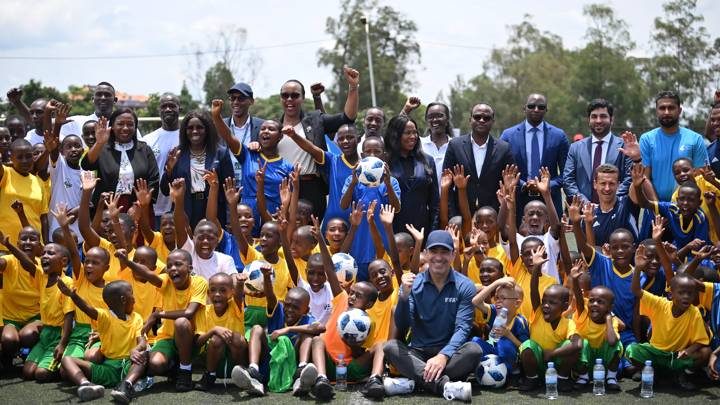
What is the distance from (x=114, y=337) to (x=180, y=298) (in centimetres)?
62

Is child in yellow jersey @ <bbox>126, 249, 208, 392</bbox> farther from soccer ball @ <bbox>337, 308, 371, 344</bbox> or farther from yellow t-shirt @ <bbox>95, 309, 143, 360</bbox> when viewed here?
soccer ball @ <bbox>337, 308, 371, 344</bbox>

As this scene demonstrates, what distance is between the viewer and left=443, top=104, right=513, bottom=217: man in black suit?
9172 mm

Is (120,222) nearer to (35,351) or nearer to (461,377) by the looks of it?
(35,351)

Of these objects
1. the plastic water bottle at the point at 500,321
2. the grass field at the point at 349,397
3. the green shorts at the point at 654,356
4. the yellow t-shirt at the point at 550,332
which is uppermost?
the plastic water bottle at the point at 500,321

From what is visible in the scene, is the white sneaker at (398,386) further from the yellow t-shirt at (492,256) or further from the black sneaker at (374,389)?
A: the yellow t-shirt at (492,256)

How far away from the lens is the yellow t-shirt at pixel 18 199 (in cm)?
862

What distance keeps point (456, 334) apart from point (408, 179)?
7.65ft

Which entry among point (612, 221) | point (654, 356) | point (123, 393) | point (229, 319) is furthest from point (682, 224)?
point (123, 393)

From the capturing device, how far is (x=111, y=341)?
7.25 meters

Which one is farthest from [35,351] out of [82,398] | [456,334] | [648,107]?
[648,107]

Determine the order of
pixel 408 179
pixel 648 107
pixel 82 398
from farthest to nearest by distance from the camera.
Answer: pixel 648 107, pixel 408 179, pixel 82 398

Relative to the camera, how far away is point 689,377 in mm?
7094

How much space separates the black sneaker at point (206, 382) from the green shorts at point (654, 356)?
3.41 m

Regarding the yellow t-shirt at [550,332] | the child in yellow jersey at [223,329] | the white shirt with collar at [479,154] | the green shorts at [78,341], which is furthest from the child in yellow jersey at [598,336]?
the green shorts at [78,341]
